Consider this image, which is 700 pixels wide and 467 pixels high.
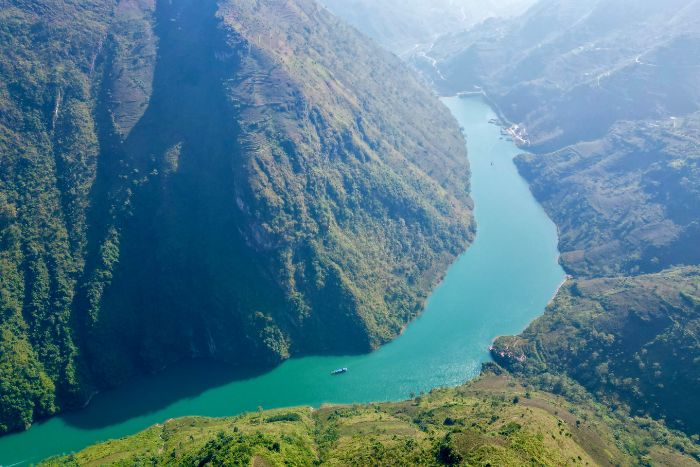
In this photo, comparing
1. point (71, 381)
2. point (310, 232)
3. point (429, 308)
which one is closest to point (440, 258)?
point (429, 308)

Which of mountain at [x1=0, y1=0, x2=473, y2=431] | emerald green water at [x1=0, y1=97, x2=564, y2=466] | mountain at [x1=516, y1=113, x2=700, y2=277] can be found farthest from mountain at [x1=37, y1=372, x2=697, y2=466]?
mountain at [x1=516, y1=113, x2=700, y2=277]

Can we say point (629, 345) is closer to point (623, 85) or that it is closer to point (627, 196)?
point (627, 196)

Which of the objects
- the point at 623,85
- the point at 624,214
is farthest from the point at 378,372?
the point at 623,85

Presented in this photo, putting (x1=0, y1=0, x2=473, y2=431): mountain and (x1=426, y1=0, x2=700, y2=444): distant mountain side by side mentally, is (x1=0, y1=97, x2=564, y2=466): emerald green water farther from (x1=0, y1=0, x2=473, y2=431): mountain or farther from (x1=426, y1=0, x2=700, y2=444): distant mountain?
(x1=426, y1=0, x2=700, y2=444): distant mountain

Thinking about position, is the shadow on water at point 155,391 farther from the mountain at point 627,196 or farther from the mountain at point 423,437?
the mountain at point 627,196

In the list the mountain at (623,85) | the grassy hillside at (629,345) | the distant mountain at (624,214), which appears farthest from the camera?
the mountain at (623,85)

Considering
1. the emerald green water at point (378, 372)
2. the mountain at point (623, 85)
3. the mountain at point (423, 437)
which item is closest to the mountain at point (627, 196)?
the mountain at point (623, 85)

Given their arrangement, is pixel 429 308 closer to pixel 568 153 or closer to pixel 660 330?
pixel 660 330
